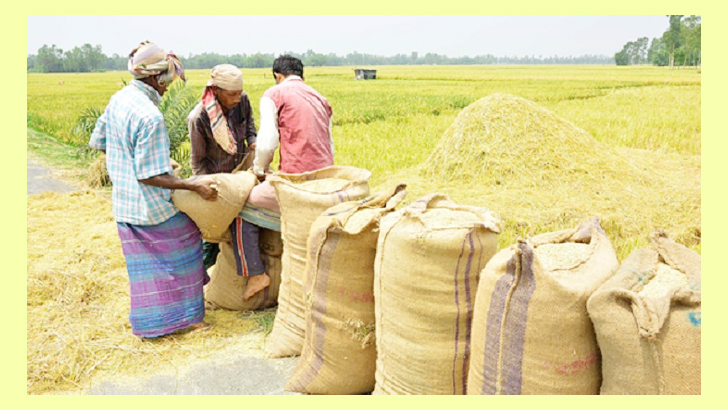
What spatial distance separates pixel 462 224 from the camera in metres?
2.55

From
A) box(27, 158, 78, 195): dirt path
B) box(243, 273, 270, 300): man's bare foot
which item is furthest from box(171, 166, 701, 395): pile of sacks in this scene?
box(27, 158, 78, 195): dirt path

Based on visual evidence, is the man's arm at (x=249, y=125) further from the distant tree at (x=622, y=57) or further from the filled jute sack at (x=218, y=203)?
the distant tree at (x=622, y=57)

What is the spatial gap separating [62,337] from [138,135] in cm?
131

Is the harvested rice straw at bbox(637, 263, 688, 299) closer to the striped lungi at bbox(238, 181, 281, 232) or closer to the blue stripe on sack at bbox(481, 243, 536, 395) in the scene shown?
the blue stripe on sack at bbox(481, 243, 536, 395)

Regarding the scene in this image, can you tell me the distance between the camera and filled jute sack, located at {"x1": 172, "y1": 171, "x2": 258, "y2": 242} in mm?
3562

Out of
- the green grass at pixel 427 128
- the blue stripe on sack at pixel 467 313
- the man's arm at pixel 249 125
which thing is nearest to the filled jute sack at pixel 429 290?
the blue stripe on sack at pixel 467 313

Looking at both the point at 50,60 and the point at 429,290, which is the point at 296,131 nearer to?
the point at 429,290

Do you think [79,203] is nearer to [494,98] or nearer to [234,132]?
[234,132]

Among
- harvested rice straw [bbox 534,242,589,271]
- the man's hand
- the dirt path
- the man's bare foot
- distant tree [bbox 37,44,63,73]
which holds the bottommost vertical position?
the man's bare foot

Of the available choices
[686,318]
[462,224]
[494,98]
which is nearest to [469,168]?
[494,98]

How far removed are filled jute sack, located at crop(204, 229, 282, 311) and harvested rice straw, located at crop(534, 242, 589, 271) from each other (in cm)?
185

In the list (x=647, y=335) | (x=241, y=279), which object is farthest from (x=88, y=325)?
(x=647, y=335)

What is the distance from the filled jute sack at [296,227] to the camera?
3.25 metres

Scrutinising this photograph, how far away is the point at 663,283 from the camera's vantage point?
7.39 ft
